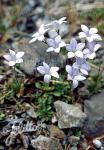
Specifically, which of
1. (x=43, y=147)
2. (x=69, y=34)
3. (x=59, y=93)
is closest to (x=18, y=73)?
(x=59, y=93)

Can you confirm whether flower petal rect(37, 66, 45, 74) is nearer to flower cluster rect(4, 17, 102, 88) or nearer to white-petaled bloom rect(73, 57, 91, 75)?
flower cluster rect(4, 17, 102, 88)

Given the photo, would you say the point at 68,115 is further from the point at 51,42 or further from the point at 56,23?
the point at 56,23

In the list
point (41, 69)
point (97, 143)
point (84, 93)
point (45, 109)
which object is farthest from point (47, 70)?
point (97, 143)

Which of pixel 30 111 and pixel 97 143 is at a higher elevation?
pixel 30 111

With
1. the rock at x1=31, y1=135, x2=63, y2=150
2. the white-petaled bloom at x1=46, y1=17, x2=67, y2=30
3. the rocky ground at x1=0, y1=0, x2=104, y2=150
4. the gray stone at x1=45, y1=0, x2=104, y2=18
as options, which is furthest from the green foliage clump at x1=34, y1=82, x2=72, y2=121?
the gray stone at x1=45, y1=0, x2=104, y2=18

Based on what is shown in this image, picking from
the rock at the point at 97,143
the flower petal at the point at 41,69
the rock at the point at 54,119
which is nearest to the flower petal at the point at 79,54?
the flower petal at the point at 41,69

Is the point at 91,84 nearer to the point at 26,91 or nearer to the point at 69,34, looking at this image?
the point at 26,91

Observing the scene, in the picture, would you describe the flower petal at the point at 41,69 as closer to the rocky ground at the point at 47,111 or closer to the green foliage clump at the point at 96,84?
the rocky ground at the point at 47,111
